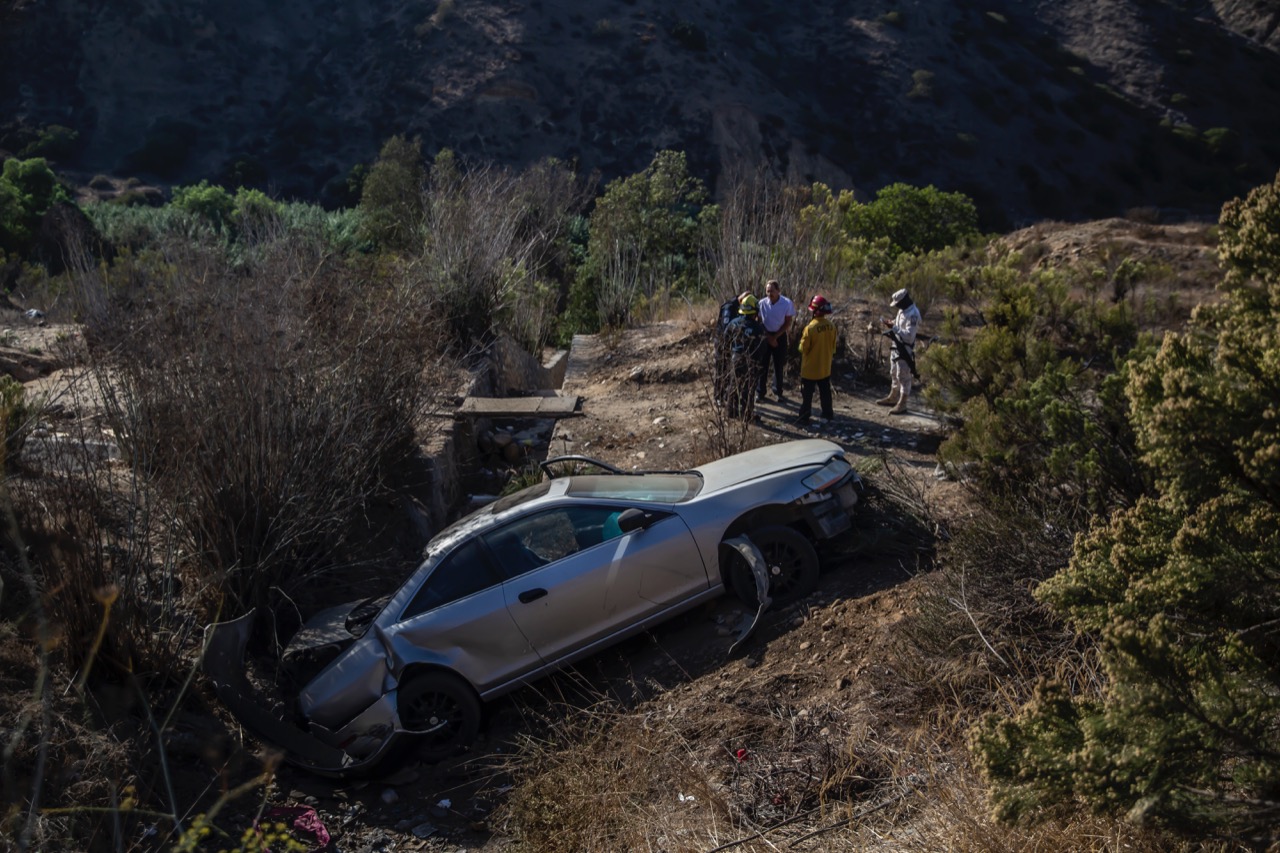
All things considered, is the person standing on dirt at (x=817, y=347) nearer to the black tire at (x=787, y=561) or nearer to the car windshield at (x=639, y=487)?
the car windshield at (x=639, y=487)

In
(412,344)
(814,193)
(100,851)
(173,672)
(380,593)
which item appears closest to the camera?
(100,851)

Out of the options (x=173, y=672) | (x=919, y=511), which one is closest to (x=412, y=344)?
(x=173, y=672)

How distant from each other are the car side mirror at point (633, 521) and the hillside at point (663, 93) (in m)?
38.4

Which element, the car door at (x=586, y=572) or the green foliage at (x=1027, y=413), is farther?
the car door at (x=586, y=572)

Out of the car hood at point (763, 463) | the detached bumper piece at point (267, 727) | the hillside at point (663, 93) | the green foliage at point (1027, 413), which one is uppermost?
the hillside at point (663, 93)

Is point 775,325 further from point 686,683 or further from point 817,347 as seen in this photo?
point 686,683

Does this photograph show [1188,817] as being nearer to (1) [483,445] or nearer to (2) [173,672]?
(2) [173,672]

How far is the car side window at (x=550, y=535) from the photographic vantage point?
8.20 meters

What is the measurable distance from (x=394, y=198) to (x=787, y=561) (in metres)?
27.1

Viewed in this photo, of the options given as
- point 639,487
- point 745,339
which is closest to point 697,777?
point 639,487

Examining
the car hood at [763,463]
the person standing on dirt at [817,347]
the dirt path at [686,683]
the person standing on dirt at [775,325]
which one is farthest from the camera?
the person standing on dirt at [775,325]

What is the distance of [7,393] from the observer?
30.2ft

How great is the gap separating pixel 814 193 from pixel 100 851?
2003 centimetres

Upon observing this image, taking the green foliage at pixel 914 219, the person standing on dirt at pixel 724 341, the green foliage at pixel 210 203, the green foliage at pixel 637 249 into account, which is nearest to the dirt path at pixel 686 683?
the person standing on dirt at pixel 724 341
